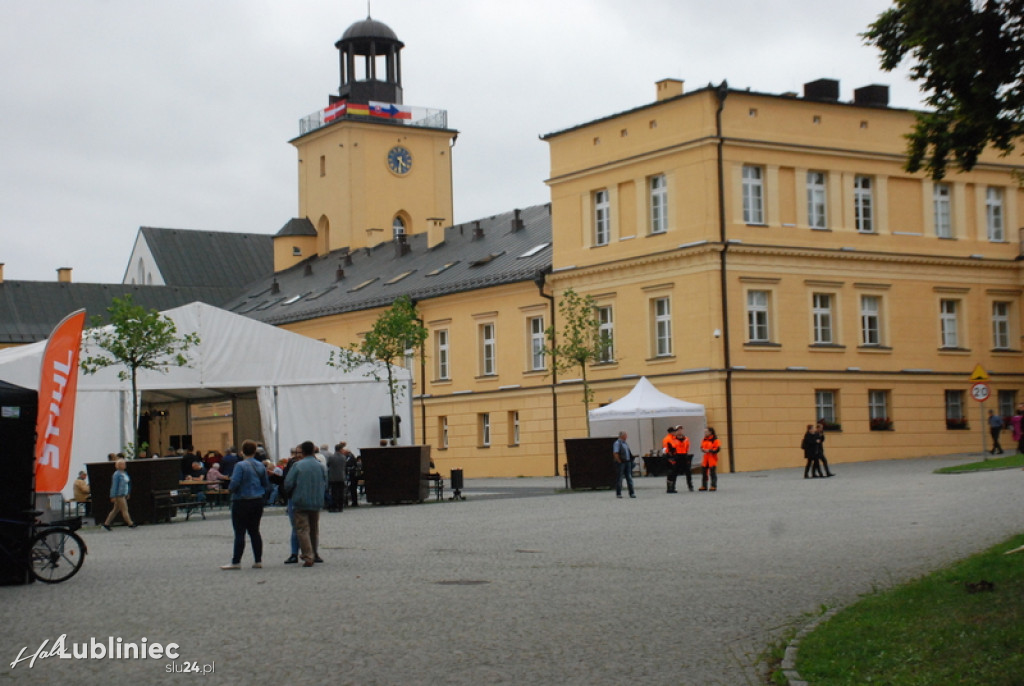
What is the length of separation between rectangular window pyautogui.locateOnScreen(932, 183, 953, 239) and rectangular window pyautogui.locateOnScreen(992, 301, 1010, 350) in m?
3.17

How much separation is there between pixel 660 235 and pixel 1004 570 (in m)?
32.7

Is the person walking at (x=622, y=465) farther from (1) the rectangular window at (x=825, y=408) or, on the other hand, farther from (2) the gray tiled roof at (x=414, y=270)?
(2) the gray tiled roof at (x=414, y=270)

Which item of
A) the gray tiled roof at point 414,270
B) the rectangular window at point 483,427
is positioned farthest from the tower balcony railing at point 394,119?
the rectangular window at point 483,427

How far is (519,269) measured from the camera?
51.6m

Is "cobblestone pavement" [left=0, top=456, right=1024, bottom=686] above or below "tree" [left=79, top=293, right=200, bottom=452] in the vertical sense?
below

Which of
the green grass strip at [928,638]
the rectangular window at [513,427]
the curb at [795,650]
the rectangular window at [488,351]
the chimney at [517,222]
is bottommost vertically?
the curb at [795,650]

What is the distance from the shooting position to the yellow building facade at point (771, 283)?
143 ft

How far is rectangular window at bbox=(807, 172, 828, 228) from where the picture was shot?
1789 inches

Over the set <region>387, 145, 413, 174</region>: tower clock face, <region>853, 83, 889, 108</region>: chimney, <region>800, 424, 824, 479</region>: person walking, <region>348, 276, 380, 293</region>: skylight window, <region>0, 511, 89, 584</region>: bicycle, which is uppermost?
<region>387, 145, 413, 174</region>: tower clock face

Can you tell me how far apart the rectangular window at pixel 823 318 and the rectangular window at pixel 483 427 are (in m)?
13.4

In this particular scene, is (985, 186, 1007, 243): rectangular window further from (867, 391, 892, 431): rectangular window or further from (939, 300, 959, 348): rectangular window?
(867, 391, 892, 431): rectangular window

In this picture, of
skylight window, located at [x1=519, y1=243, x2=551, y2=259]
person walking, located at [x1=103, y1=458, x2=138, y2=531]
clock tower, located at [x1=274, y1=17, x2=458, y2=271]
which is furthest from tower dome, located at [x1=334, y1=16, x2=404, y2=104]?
person walking, located at [x1=103, y1=458, x2=138, y2=531]

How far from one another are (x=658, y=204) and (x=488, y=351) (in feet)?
34.8

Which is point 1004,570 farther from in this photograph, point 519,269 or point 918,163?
point 519,269
